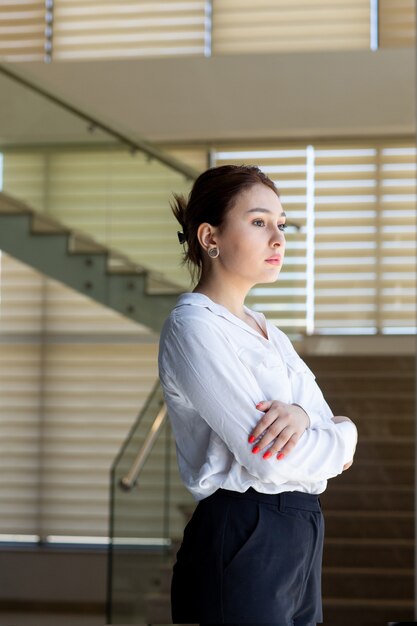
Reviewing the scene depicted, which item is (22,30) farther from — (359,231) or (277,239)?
(277,239)

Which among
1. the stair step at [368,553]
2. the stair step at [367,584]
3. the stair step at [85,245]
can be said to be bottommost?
the stair step at [367,584]

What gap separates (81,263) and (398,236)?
280cm

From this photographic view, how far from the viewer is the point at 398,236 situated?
7656 millimetres

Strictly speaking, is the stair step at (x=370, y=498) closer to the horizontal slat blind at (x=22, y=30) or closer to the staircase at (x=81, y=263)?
the staircase at (x=81, y=263)

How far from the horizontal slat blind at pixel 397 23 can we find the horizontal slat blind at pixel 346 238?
80cm

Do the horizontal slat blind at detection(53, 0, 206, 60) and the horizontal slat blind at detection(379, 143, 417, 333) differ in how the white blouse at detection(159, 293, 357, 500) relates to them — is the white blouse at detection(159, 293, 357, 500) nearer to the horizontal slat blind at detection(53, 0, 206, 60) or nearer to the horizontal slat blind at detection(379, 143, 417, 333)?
the horizontal slat blind at detection(379, 143, 417, 333)

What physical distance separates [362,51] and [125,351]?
8.99 feet

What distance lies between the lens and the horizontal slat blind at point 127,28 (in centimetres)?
783

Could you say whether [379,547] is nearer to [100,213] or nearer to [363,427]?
[363,427]

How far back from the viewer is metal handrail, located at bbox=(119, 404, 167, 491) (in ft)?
15.2

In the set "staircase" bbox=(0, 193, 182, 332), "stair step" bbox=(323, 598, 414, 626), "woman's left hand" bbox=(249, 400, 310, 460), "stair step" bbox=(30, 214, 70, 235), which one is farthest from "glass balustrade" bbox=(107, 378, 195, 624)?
"woman's left hand" bbox=(249, 400, 310, 460)

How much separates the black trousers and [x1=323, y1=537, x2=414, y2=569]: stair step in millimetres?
4734

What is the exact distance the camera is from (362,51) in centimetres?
691

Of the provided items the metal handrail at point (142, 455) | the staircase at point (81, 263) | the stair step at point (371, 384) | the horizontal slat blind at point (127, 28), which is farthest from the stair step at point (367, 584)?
the horizontal slat blind at point (127, 28)
